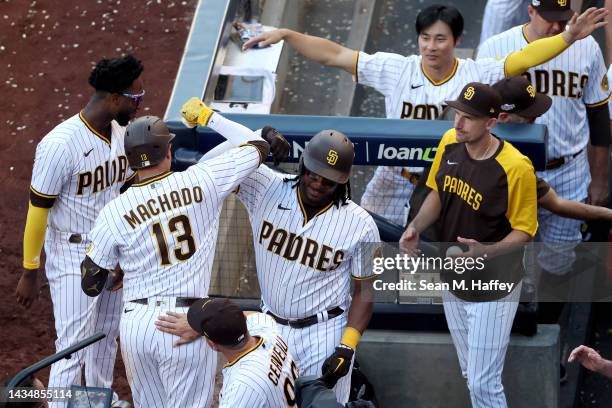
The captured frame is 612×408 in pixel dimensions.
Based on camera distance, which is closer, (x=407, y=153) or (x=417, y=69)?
(x=407, y=153)

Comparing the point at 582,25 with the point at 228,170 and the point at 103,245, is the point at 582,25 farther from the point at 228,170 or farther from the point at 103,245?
the point at 103,245

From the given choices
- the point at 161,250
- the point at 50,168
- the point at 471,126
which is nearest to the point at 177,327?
the point at 161,250

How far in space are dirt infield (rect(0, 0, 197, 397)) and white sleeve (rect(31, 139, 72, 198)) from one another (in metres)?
2.16

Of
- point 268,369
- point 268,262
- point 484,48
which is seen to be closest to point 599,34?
point 484,48

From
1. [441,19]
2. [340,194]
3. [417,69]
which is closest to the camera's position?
[340,194]

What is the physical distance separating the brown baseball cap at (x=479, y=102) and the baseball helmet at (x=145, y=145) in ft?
4.39

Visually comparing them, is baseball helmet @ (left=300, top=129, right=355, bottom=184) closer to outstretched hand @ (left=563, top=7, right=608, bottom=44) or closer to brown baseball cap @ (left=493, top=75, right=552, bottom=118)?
brown baseball cap @ (left=493, top=75, right=552, bottom=118)

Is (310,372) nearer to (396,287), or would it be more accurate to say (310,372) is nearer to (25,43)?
(396,287)

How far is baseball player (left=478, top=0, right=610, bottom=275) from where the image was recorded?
6.07 metres

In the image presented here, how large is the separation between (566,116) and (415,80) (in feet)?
2.98

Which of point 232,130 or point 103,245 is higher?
point 232,130

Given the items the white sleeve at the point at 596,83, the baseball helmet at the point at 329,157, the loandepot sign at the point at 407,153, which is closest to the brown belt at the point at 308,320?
the baseball helmet at the point at 329,157

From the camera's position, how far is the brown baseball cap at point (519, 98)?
213 inches

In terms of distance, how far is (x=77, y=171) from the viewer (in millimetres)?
→ 5297
